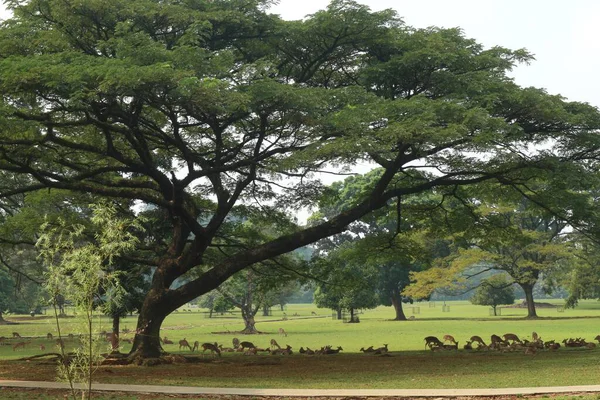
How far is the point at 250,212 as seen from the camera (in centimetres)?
2542

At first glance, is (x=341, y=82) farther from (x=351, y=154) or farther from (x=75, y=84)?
(x=75, y=84)

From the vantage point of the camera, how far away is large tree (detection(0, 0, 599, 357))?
15586 millimetres

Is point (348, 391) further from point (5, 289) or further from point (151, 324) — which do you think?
point (5, 289)

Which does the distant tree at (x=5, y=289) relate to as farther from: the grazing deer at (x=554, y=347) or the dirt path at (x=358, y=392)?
the dirt path at (x=358, y=392)

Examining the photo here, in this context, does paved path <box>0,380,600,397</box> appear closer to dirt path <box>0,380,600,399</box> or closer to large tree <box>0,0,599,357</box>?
dirt path <box>0,380,600,399</box>

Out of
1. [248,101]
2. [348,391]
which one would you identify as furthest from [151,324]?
[348,391]

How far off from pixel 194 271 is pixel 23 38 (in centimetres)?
1348

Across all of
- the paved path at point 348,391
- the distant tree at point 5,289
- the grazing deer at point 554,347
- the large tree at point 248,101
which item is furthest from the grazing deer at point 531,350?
the distant tree at point 5,289

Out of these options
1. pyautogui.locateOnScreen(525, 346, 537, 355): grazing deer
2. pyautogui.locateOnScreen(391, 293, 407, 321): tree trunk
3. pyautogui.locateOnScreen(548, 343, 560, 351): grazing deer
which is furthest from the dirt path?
pyautogui.locateOnScreen(391, 293, 407, 321): tree trunk

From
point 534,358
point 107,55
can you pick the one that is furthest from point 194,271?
point 534,358

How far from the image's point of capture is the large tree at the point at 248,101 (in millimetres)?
15586

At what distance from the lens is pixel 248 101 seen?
50.9 ft

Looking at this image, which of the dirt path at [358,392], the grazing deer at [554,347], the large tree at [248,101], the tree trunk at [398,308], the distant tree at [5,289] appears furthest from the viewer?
the distant tree at [5,289]

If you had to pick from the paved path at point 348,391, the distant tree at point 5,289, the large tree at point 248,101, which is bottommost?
the paved path at point 348,391
